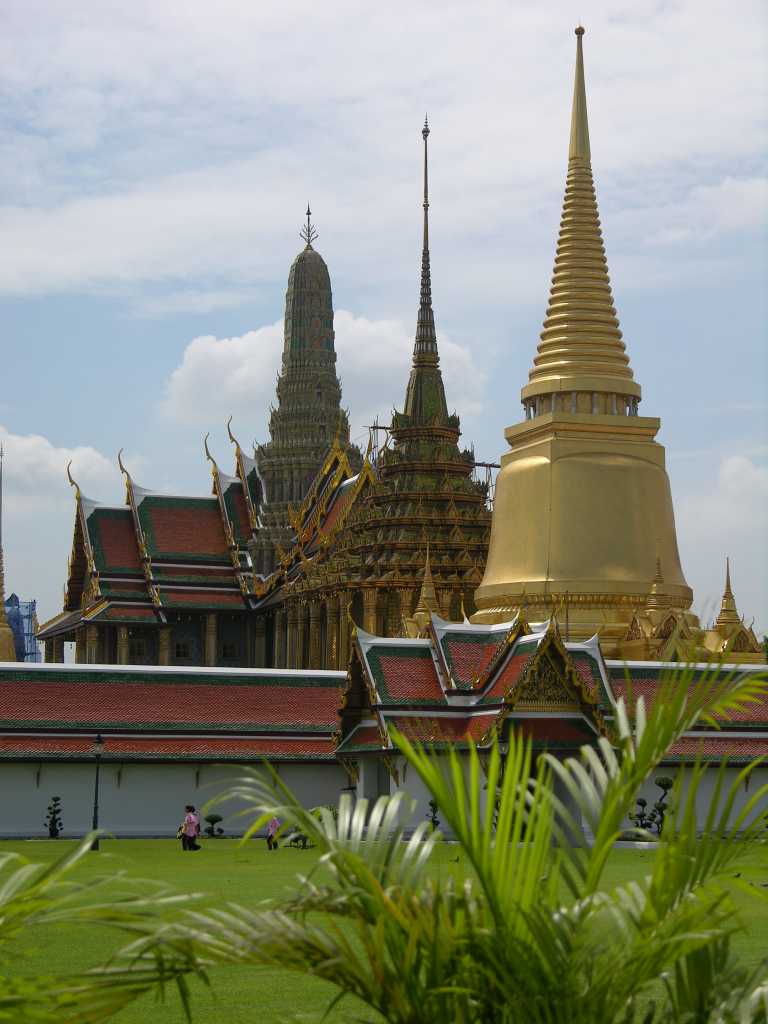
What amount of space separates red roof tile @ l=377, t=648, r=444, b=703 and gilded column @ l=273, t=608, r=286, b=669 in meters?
29.7

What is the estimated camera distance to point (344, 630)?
51.1 m

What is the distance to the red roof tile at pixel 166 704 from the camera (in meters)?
29.6

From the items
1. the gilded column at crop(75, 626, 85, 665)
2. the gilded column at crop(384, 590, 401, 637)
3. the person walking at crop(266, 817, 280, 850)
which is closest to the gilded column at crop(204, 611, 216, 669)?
the gilded column at crop(75, 626, 85, 665)

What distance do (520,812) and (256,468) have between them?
62.6 meters

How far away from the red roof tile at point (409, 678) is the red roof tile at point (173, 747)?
2343mm

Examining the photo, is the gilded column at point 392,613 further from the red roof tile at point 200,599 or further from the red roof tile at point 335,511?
the red roof tile at point 200,599

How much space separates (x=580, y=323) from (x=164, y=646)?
23392 mm

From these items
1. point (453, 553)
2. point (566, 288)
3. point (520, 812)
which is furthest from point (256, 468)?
point (520, 812)

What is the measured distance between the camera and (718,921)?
5.91 meters

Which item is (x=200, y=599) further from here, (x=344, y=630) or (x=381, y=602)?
(x=381, y=602)

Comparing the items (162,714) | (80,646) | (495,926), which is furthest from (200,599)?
(495,926)

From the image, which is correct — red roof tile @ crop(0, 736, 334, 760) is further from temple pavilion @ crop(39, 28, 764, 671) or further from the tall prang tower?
the tall prang tower

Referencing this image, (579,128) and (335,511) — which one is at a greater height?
(579,128)

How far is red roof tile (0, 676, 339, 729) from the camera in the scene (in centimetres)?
2962
